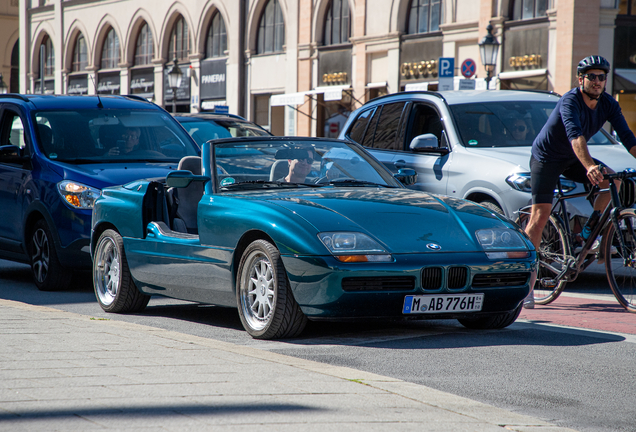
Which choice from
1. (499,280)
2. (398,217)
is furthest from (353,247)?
(499,280)

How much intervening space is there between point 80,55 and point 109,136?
48020mm

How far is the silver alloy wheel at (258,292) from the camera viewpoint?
6160mm

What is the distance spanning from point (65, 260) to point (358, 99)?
2739 centimetres

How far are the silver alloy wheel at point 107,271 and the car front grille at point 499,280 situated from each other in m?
3.15

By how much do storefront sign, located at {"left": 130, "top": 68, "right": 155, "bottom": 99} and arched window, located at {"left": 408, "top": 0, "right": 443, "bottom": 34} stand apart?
18.9 m

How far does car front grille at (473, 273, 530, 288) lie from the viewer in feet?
20.0

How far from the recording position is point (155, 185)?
7.72 m

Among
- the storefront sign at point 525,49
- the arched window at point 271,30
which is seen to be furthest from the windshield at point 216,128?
the arched window at point 271,30

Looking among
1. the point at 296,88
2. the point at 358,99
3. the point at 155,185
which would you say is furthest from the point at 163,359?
the point at 296,88

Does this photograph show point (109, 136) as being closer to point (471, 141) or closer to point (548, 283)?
point (471, 141)

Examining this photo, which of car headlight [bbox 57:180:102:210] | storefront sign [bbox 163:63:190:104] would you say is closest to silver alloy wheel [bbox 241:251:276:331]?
car headlight [bbox 57:180:102:210]

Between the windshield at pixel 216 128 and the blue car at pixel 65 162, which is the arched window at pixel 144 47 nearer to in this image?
the windshield at pixel 216 128

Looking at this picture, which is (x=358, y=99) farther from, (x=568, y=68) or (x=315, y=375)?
(x=315, y=375)

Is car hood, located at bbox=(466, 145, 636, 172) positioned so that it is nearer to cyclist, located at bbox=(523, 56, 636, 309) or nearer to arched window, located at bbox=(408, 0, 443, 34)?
cyclist, located at bbox=(523, 56, 636, 309)
